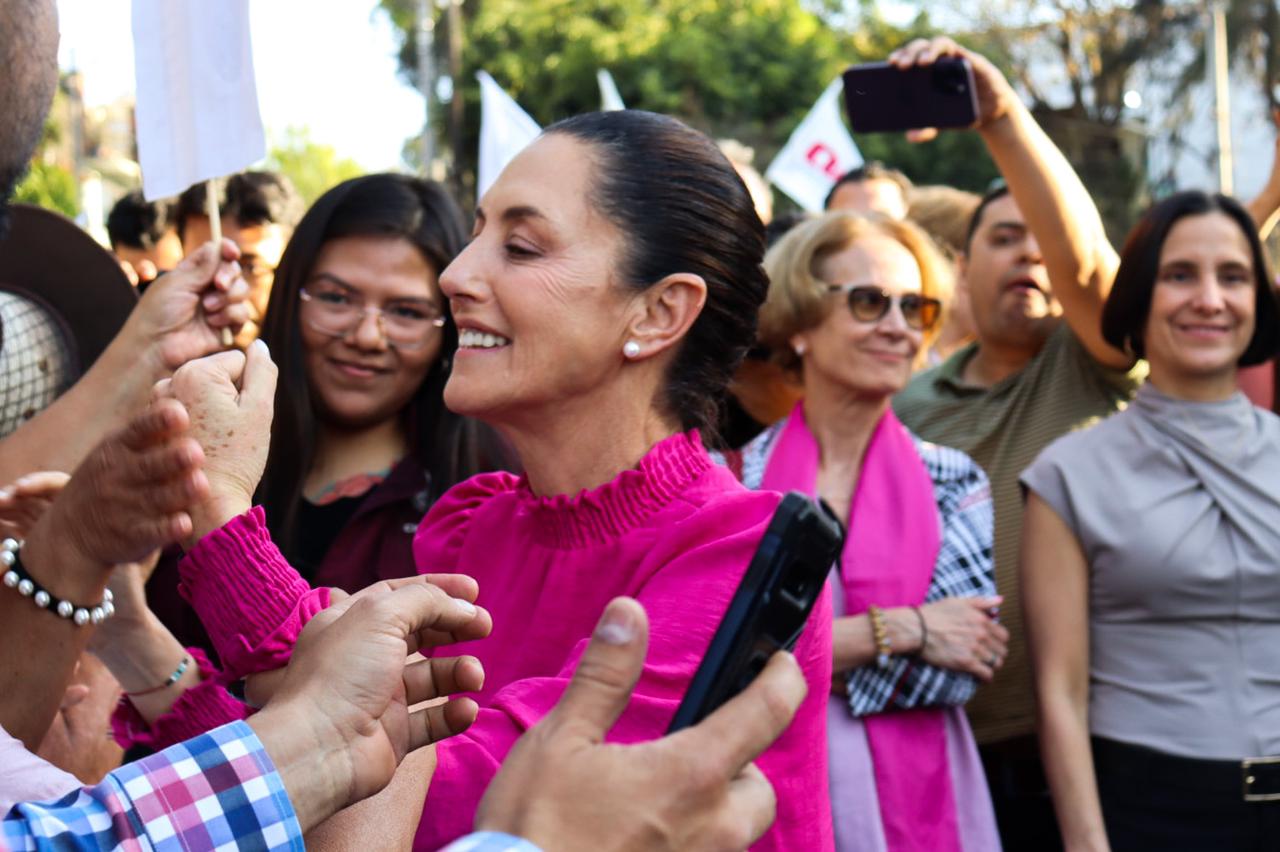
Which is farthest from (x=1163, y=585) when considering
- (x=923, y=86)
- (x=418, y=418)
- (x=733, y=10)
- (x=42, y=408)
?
(x=733, y=10)

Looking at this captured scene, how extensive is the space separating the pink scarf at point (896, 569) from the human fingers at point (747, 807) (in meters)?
2.01

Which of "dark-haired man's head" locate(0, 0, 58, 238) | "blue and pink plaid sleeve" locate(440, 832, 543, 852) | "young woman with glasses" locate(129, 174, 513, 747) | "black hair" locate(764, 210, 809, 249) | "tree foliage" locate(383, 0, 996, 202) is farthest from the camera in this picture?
"tree foliage" locate(383, 0, 996, 202)

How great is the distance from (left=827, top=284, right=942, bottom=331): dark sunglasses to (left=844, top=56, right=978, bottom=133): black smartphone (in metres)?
0.42

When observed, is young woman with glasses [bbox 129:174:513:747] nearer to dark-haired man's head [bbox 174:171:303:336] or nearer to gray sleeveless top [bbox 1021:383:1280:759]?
dark-haired man's head [bbox 174:171:303:336]

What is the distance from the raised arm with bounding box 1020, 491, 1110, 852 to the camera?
10.9ft

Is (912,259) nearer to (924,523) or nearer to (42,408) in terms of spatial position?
(924,523)

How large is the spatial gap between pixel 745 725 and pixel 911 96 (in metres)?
2.76

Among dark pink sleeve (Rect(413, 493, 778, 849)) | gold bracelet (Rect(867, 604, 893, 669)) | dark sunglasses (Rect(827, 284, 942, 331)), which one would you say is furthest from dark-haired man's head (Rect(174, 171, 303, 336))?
dark pink sleeve (Rect(413, 493, 778, 849))

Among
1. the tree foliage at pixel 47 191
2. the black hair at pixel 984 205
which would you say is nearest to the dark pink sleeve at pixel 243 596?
the black hair at pixel 984 205

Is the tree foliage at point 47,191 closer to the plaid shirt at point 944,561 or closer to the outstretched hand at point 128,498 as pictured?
the plaid shirt at point 944,561

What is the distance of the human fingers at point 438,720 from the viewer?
5.56 feet

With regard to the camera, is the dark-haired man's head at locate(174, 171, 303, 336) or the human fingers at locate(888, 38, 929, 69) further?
the dark-haired man's head at locate(174, 171, 303, 336)

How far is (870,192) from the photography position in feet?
19.2

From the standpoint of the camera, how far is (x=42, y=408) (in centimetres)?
303
